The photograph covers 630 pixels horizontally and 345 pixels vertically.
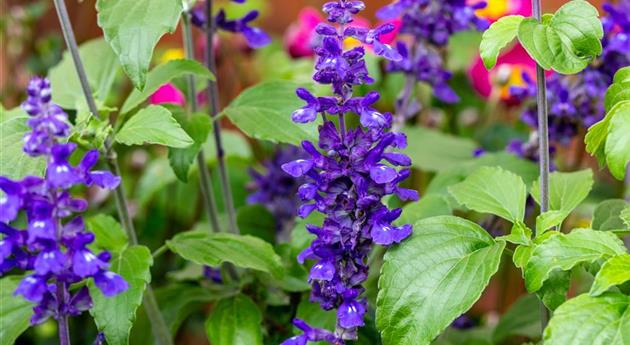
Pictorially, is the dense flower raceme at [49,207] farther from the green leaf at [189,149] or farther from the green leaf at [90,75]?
the green leaf at [90,75]

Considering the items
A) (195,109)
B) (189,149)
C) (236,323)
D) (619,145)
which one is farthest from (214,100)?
(619,145)

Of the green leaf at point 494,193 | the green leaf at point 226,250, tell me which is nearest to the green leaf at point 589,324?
the green leaf at point 494,193

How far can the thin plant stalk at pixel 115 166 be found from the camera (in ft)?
2.52

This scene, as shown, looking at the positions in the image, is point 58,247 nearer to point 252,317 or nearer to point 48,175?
A: point 48,175

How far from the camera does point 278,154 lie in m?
1.13

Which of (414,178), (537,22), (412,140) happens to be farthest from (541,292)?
(414,178)

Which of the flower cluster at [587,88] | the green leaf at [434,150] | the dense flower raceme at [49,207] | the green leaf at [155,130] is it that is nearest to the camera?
the dense flower raceme at [49,207]

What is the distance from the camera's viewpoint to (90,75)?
96 centimetres

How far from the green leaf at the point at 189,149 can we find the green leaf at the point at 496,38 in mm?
279

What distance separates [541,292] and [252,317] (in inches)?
11.1

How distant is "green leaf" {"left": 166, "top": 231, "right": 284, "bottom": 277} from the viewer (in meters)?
0.76

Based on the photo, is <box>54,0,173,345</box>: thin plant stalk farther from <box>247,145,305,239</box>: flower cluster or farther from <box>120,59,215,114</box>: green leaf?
<box>247,145,305,239</box>: flower cluster

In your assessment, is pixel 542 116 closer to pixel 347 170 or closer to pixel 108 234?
pixel 347 170

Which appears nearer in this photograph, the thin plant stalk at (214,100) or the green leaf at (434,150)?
the thin plant stalk at (214,100)
